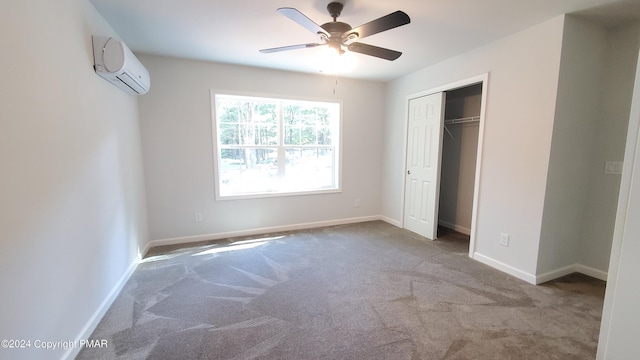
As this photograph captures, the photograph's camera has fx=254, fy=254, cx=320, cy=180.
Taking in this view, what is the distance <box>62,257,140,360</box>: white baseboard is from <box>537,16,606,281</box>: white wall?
3.83m

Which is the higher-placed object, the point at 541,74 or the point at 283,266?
the point at 541,74

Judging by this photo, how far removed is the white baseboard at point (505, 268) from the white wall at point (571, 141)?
0.35 feet

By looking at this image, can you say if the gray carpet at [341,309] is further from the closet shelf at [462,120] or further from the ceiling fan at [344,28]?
the ceiling fan at [344,28]

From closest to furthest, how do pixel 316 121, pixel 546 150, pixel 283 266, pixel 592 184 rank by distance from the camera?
pixel 546 150, pixel 592 184, pixel 283 266, pixel 316 121

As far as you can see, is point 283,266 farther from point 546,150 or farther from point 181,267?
point 546,150

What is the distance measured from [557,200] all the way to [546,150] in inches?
21.4

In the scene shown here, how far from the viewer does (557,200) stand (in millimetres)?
2518

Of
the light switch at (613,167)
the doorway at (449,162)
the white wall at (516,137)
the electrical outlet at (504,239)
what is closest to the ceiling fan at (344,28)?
the white wall at (516,137)

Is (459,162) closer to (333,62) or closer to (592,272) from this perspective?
(592,272)

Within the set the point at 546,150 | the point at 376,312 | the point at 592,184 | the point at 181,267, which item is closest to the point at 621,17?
the point at 546,150

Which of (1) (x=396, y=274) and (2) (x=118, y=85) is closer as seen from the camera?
(2) (x=118, y=85)

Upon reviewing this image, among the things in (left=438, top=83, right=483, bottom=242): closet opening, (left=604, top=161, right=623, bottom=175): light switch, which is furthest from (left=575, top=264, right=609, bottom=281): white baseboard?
(left=438, top=83, right=483, bottom=242): closet opening

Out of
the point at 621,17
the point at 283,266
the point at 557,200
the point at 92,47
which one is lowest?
the point at 283,266

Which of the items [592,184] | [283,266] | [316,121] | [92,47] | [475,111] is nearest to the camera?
[92,47]
